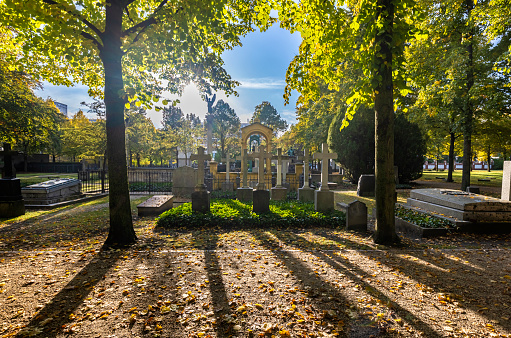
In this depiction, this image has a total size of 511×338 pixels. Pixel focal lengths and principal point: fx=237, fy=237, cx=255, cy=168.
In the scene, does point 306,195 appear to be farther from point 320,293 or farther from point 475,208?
point 320,293

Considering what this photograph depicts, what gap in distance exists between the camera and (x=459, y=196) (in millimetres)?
7121

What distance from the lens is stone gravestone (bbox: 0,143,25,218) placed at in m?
8.05

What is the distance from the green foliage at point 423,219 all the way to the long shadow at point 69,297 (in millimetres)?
7294

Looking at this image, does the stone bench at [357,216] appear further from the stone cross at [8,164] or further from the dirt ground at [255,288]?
the stone cross at [8,164]

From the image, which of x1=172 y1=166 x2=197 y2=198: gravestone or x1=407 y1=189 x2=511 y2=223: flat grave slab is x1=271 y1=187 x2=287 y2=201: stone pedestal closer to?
x1=172 y1=166 x2=197 y2=198: gravestone

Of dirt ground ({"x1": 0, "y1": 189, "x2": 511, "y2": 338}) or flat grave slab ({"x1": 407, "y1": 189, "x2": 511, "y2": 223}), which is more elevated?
flat grave slab ({"x1": 407, "y1": 189, "x2": 511, "y2": 223})

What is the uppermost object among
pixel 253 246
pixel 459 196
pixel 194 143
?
pixel 194 143

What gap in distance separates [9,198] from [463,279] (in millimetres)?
12508

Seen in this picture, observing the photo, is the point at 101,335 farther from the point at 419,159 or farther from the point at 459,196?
the point at 419,159

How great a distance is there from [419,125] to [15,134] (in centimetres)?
2452

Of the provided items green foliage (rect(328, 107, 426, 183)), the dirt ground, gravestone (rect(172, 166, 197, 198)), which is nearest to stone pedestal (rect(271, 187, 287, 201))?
gravestone (rect(172, 166, 197, 198))

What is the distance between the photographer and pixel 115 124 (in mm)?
5277

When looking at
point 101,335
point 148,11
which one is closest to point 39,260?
point 101,335

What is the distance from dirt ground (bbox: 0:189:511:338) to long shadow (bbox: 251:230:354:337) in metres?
0.02
